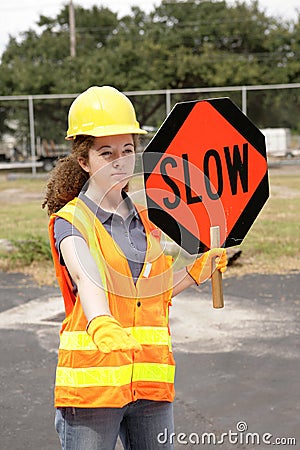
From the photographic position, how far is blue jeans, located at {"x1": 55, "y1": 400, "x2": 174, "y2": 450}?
2.11 metres

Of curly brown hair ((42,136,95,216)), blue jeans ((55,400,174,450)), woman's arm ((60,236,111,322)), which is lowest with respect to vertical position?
blue jeans ((55,400,174,450))

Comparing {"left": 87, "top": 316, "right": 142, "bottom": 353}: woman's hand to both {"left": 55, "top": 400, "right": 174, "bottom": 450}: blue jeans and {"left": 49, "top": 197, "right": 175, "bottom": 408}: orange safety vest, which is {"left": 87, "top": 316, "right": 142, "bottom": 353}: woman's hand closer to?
{"left": 49, "top": 197, "right": 175, "bottom": 408}: orange safety vest

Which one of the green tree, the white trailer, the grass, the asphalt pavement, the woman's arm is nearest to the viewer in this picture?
the woman's arm

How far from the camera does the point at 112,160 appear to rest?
82.6 inches

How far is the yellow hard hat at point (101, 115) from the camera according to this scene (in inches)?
81.9

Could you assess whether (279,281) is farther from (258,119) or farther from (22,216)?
(258,119)

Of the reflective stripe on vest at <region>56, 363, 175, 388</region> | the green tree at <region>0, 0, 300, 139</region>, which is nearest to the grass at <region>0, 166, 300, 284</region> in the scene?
the reflective stripe on vest at <region>56, 363, 175, 388</region>

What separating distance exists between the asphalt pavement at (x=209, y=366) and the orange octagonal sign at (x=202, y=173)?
673 millimetres

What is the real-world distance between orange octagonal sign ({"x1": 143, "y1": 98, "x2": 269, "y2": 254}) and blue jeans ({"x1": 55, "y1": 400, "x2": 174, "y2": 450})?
0.53m

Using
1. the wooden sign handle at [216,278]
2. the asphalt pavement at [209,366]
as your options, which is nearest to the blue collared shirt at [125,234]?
the wooden sign handle at [216,278]

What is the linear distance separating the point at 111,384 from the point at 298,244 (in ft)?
24.0

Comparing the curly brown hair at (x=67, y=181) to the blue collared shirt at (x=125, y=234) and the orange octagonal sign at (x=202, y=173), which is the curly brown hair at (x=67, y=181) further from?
the orange octagonal sign at (x=202, y=173)

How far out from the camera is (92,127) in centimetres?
209

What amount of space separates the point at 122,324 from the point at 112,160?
492 mm
